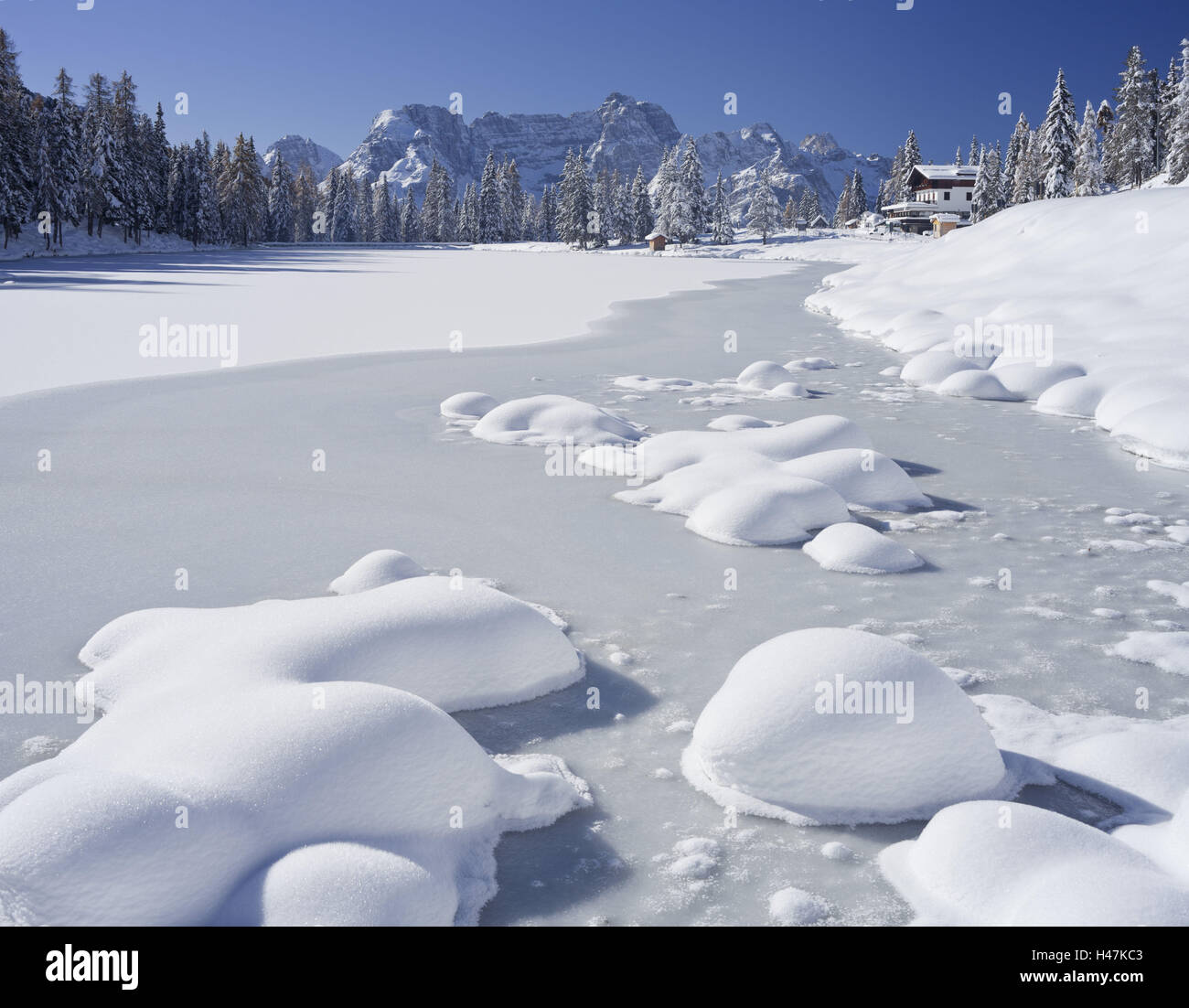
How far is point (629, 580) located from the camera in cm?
550

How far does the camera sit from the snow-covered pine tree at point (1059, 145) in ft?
162

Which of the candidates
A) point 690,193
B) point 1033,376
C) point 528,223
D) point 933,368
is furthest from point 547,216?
point 1033,376

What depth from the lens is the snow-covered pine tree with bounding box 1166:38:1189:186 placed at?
46781 millimetres

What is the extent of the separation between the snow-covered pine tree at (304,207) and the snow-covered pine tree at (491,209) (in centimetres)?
1928

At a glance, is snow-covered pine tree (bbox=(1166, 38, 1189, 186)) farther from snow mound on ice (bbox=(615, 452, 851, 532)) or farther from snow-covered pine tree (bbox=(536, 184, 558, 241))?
snow-covered pine tree (bbox=(536, 184, 558, 241))

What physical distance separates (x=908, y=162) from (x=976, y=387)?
3275 inches

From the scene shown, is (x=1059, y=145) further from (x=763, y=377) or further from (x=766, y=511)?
(x=766, y=511)

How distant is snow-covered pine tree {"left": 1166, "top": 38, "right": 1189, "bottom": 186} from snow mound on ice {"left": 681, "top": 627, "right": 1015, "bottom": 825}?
53386mm

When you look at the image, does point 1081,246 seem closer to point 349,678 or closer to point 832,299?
point 832,299

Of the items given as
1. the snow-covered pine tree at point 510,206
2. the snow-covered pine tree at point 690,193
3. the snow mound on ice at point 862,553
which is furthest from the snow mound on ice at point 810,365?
the snow-covered pine tree at point 510,206

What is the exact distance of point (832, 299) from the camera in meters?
25.1

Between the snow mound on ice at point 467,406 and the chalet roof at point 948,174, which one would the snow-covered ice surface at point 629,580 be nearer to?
the snow mound on ice at point 467,406

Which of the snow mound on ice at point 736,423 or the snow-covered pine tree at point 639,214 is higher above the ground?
the snow-covered pine tree at point 639,214
